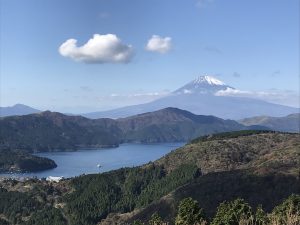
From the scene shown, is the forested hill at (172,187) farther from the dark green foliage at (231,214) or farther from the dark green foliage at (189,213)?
the dark green foliage at (189,213)

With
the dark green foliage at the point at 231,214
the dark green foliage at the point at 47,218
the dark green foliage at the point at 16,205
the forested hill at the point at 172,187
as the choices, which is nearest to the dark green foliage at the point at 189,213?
the dark green foliage at the point at 231,214

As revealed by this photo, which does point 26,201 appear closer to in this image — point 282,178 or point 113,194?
point 113,194

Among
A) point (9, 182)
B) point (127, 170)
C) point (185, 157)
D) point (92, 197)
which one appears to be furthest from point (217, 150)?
point (9, 182)

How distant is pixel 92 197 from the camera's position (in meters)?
128

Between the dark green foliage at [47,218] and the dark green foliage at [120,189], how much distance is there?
301 cm

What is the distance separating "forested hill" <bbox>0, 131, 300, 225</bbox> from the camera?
90062 millimetres

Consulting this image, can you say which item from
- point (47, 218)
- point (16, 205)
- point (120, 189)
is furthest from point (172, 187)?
point (16, 205)

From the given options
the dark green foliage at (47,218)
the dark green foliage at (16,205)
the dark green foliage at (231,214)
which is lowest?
the dark green foliage at (47,218)

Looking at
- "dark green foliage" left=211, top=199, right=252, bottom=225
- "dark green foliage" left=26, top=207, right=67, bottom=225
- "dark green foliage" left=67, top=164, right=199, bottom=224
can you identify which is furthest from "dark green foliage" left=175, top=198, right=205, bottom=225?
"dark green foliage" left=67, top=164, right=199, bottom=224

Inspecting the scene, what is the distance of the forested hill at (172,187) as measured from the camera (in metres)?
90.1

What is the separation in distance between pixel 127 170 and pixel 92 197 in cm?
2580

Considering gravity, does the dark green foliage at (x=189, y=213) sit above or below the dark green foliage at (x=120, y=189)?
above

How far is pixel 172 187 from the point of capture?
128 m

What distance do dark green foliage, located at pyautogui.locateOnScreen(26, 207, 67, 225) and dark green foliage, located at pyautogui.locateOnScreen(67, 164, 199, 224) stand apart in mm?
3010
